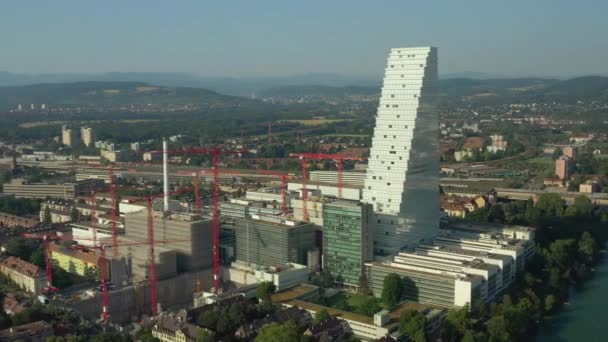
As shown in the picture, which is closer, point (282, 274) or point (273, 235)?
point (282, 274)

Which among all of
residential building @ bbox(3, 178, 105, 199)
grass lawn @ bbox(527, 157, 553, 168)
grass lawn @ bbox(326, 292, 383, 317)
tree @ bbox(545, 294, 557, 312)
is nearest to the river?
tree @ bbox(545, 294, 557, 312)

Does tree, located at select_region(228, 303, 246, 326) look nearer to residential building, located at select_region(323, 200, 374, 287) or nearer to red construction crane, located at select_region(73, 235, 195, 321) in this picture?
red construction crane, located at select_region(73, 235, 195, 321)

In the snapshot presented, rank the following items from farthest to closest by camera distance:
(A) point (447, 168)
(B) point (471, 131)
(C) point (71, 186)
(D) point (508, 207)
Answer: (B) point (471, 131)
(A) point (447, 168)
(C) point (71, 186)
(D) point (508, 207)

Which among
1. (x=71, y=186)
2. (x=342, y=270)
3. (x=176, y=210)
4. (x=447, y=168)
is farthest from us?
(x=447, y=168)

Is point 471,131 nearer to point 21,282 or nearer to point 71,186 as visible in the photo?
point 71,186

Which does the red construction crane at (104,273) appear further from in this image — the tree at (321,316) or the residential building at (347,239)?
the tree at (321,316)

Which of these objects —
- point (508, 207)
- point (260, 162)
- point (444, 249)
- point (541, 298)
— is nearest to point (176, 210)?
point (444, 249)
